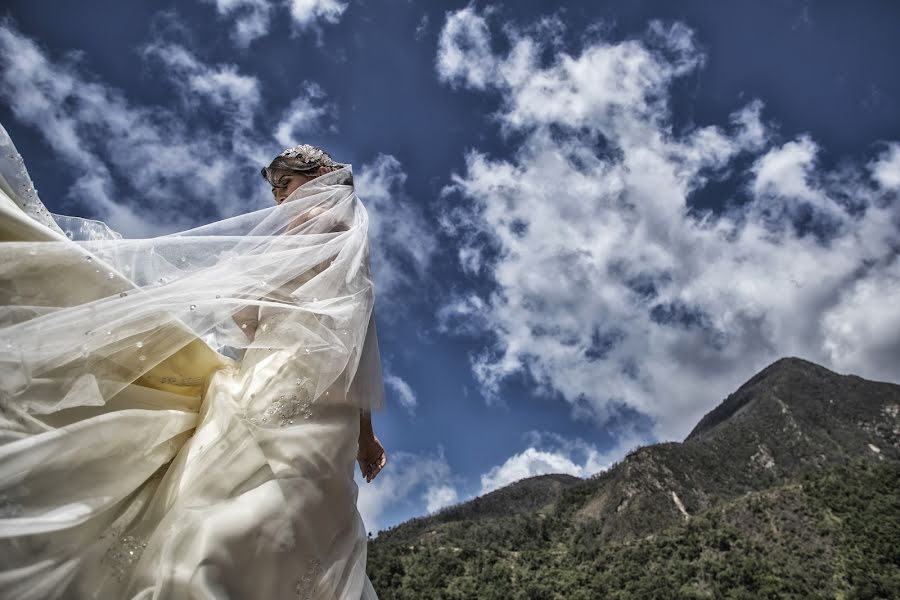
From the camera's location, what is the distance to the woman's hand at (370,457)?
2914mm

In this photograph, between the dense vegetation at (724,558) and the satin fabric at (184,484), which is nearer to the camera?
the satin fabric at (184,484)

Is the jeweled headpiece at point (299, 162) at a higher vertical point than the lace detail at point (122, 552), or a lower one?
higher

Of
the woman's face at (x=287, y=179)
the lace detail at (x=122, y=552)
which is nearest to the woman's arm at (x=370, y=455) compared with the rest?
the lace detail at (x=122, y=552)

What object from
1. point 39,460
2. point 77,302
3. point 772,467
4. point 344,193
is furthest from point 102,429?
point 772,467

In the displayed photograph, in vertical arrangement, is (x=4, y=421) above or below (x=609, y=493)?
below

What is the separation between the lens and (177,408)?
2.22 meters

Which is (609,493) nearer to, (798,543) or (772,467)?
(772,467)

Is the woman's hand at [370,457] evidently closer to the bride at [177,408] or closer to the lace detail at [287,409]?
the bride at [177,408]

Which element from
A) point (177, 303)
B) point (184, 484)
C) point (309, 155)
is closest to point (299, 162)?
point (309, 155)

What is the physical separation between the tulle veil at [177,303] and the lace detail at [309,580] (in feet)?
1.93

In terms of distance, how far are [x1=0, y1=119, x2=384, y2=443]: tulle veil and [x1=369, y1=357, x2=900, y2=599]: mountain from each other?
112 ft

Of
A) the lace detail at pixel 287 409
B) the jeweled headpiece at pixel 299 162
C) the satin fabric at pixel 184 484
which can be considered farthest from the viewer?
the jeweled headpiece at pixel 299 162

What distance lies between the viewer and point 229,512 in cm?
188

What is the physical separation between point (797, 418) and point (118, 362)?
70924 mm
